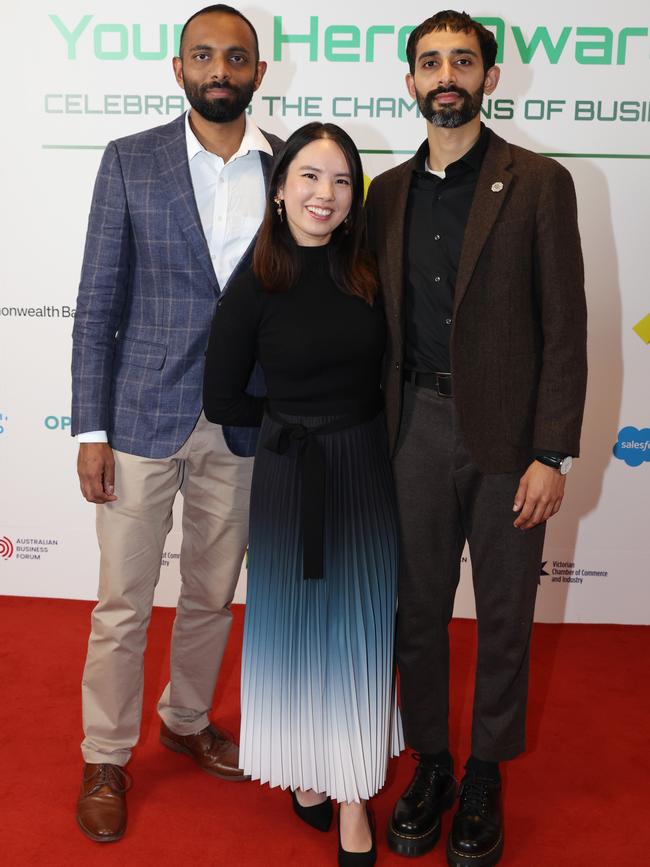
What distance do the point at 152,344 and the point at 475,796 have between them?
1473mm

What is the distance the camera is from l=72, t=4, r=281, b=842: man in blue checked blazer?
7.27ft

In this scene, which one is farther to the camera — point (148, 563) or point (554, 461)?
point (148, 563)

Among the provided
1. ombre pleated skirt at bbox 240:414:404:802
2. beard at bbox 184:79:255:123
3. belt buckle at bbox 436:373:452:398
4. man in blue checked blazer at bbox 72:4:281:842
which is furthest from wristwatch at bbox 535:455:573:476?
beard at bbox 184:79:255:123

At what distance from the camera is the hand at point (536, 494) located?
6.63ft

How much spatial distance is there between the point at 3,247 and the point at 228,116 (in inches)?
67.3

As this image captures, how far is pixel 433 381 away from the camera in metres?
2.10

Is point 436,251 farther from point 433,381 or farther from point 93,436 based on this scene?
point 93,436

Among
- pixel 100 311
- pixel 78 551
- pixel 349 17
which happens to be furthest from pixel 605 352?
pixel 78 551

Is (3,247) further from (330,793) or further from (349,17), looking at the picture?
(330,793)

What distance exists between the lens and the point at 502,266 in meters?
1.98

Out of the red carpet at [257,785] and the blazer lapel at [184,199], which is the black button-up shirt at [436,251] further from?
the red carpet at [257,785]

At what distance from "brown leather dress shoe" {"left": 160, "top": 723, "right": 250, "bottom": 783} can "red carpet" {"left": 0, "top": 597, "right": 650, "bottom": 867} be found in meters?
0.03

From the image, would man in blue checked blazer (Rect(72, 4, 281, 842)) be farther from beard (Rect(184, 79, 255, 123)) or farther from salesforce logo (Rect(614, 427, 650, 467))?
salesforce logo (Rect(614, 427, 650, 467))

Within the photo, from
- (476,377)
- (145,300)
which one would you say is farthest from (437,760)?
(145,300)
